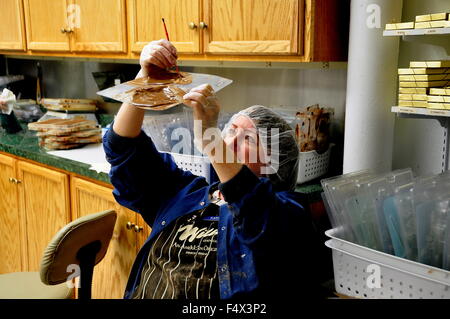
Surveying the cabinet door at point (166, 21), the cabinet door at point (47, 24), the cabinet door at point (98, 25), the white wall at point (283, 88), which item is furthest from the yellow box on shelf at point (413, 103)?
the cabinet door at point (47, 24)

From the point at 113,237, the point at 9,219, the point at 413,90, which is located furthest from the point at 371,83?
the point at 9,219

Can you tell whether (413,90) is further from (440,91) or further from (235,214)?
(235,214)

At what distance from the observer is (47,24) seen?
272 cm

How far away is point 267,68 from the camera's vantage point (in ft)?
7.20

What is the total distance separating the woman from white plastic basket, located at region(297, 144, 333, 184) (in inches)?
12.9

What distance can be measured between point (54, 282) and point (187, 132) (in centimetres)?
71

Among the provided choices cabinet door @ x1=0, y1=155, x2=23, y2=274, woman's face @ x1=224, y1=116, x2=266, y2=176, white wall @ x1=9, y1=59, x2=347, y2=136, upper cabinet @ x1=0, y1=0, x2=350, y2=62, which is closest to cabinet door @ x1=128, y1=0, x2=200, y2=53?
upper cabinet @ x1=0, y1=0, x2=350, y2=62

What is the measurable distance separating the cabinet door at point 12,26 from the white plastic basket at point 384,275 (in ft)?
7.83

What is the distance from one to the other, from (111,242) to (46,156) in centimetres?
58

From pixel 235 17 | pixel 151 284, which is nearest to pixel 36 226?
pixel 151 284

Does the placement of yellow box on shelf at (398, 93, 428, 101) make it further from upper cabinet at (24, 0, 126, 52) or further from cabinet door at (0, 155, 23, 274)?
cabinet door at (0, 155, 23, 274)

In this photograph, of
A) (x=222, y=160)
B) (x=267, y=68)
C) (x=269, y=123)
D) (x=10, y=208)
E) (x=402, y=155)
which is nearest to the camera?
(x=222, y=160)

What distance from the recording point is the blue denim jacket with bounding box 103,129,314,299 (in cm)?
114

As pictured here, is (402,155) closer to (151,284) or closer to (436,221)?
(436,221)
